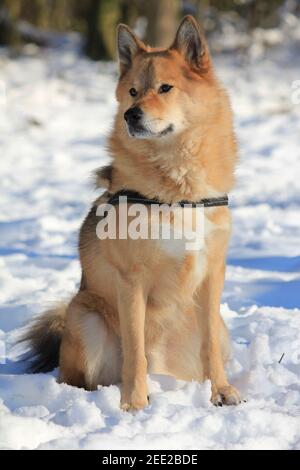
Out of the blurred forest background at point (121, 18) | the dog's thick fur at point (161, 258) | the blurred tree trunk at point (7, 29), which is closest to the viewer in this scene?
the dog's thick fur at point (161, 258)

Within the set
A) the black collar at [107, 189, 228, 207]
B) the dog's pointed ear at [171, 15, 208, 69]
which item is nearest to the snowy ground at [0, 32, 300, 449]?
the black collar at [107, 189, 228, 207]

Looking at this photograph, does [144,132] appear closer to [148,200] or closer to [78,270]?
[148,200]

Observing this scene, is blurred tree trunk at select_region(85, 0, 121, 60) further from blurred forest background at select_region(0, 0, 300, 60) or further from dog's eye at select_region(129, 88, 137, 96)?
dog's eye at select_region(129, 88, 137, 96)

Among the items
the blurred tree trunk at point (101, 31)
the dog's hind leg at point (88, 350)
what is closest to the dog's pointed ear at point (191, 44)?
the dog's hind leg at point (88, 350)

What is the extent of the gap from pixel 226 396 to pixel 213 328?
34 centimetres

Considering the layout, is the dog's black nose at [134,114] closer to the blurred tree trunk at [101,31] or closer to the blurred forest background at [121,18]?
the blurred forest background at [121,18]

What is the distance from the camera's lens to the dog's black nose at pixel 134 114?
3.35 m

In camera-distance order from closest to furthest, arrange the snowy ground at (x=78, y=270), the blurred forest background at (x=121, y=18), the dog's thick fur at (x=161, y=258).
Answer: the snowy ground at (x=78, y=270) → the dog's thick fur at (x=161, y=258) → the blurred forest background at (x=121, y=18)

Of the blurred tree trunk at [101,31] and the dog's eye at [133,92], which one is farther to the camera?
the blurred tree trunk at [101,31]

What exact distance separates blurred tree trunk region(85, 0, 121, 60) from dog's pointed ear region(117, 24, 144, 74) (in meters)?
12.7

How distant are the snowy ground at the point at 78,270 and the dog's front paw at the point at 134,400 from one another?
0.14 feet

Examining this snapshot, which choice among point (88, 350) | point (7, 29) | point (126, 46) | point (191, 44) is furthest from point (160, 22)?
point (88, 350)

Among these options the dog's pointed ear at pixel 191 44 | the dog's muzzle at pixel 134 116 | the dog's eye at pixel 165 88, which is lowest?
the dog's muzzle at pixel 134 116
